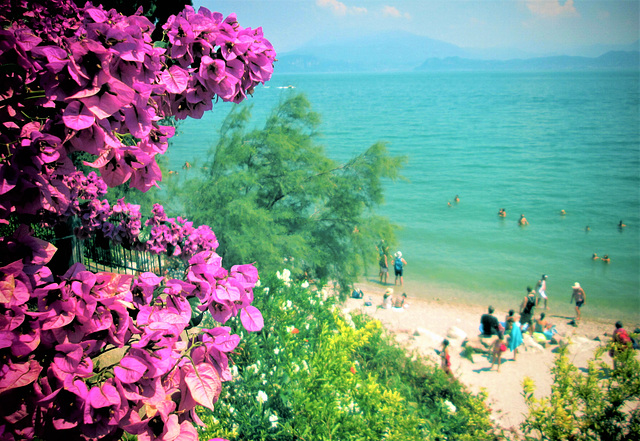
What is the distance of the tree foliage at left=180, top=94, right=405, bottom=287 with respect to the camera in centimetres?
1382

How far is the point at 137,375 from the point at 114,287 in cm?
31

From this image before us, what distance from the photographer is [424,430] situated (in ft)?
18.2

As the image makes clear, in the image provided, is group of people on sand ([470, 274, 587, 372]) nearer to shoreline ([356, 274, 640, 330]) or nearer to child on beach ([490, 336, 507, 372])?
child on beach ([490, 336, 507, 372])

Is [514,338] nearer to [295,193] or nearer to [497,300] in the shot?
[497,300]

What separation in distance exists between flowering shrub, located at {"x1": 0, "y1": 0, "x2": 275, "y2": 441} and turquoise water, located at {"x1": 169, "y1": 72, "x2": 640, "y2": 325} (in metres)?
15.5

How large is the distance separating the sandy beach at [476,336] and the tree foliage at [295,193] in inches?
97.2

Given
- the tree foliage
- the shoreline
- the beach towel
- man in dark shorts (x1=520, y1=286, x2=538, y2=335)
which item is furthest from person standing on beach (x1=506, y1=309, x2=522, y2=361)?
the shoreline

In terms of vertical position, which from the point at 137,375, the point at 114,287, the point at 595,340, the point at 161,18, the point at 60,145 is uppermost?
the point at 161,18

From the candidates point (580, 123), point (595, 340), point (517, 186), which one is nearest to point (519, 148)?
point (517, 186)

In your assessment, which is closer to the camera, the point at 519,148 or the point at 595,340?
the point at 595,340

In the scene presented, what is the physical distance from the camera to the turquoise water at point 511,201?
21672mm

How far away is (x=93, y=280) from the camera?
4.58 feet

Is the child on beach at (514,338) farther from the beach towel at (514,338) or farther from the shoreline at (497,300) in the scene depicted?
the shoreline at (497,300)

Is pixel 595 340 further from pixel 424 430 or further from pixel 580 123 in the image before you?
pixel 580 123
